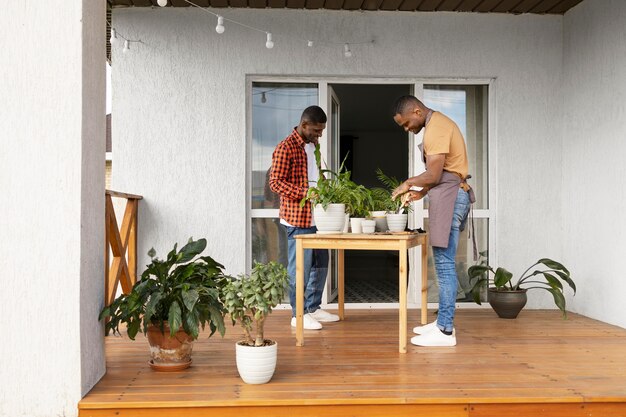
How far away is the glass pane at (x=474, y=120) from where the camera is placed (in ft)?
17.9

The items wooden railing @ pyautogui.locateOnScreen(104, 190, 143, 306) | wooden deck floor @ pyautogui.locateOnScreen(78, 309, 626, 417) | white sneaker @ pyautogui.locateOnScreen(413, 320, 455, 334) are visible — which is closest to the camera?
wooden deck floor @ pyautogui.locateOnScreen(78, 309, 626, 417)

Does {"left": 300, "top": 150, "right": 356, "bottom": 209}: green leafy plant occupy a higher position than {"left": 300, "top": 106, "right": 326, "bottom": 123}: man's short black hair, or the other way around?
{"left": 300, "top": 106, "right": 326, "bottom": 123}: man's short black hair

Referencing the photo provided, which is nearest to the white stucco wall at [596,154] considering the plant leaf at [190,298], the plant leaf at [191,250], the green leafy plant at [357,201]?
the green leafy plant at [357,201]

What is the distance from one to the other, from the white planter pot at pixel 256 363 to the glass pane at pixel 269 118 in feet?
8.28

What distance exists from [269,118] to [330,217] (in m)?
1.80

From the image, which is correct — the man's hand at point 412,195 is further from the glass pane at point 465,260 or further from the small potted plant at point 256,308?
the glass pane at point 465,260

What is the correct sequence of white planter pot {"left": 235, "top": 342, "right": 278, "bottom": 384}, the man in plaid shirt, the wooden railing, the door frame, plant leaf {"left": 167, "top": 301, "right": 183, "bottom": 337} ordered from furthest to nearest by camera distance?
the door frame
the man in plaid shirt
the wooden railing
plant leaf {"left": 167, "top": 301, "right": 183, "bottom": 337}
white planter pot {"left": 235, "top": 342, "right": 278, "bottom": 384}

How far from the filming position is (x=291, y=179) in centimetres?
429

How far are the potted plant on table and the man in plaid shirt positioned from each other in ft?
3.33

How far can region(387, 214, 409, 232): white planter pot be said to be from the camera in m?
3.82

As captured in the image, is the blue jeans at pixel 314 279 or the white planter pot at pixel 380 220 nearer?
the white planter pot at pixel 380 220

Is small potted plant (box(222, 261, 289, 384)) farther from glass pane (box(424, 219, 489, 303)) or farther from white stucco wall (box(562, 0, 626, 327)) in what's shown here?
white stucco wall (box(562, 0, 626, 327))

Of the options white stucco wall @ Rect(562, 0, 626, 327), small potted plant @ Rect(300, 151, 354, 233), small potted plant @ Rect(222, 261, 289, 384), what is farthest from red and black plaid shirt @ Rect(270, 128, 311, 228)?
white stucco wall @ Rect(562, 0, 626, 327)

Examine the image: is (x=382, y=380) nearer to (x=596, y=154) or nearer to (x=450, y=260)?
(x=450, y=260)
